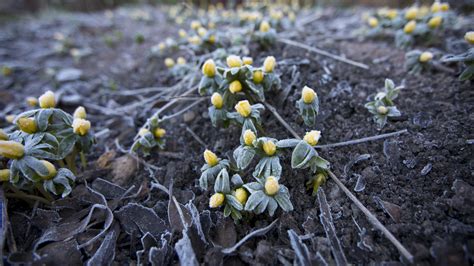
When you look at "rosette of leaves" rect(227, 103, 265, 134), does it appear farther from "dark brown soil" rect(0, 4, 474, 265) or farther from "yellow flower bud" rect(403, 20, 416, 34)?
"yellow flower bud" rect(403, 20, 416, 34)

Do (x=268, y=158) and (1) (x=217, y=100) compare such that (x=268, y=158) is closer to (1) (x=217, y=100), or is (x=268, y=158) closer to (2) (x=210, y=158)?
(2) (x=210, y=158)

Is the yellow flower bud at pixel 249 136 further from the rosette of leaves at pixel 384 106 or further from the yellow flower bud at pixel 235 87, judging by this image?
the rosette of leaves at pixel 384 106

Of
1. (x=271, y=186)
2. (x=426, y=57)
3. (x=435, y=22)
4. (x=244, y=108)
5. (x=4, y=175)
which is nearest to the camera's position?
(x=271, y=186)

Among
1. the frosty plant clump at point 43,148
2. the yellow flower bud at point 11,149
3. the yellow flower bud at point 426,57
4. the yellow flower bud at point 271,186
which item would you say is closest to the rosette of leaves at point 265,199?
the yellow flower bud at point 271,186

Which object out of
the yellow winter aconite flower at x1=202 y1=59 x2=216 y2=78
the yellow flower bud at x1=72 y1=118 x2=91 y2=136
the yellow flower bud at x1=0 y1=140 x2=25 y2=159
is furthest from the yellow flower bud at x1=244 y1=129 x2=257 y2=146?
the yellow flower bud at x1=0 y1=140 x2=25 y2=159

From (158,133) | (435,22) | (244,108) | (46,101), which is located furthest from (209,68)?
(435,22)

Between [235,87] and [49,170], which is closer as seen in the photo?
[49,170]

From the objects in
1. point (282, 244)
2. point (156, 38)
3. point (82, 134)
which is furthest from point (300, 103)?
point (156, 38)
